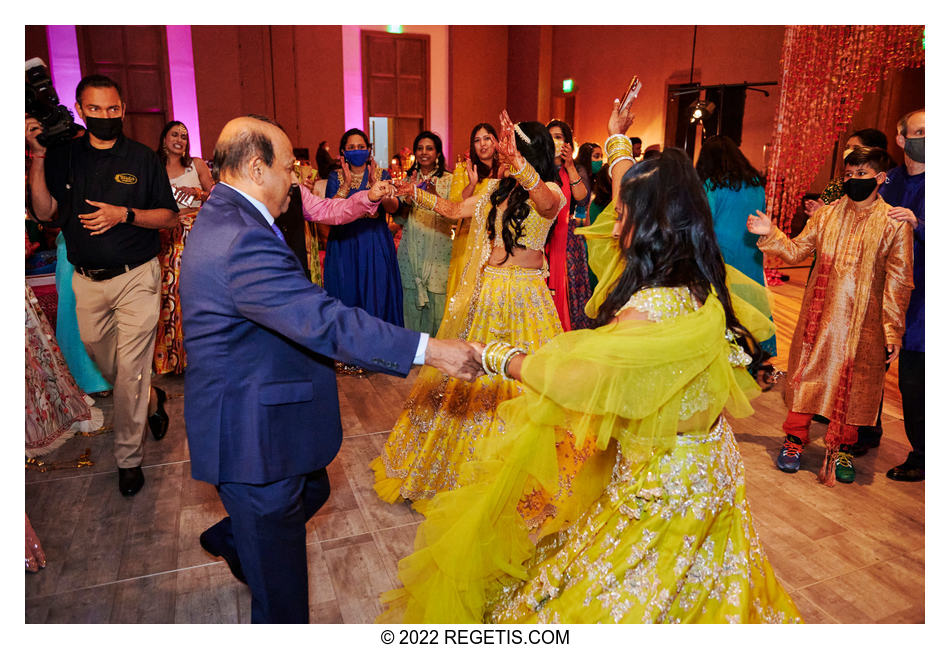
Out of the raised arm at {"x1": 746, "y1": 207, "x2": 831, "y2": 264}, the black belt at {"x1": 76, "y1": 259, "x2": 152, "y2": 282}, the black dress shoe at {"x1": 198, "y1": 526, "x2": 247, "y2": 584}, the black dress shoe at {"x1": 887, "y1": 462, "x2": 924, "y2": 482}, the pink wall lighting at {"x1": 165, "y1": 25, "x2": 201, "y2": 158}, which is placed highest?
the pink wall lighting at {"x1": 165, "y1": 25, "x2": 201, "y2": 158}

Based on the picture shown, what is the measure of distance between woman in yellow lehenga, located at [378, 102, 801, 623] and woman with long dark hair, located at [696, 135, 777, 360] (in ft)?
8.00

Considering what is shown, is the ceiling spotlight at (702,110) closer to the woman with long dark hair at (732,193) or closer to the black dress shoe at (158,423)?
the woman with long dark hair at (732,193)

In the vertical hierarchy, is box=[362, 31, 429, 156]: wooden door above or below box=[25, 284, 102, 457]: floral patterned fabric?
above

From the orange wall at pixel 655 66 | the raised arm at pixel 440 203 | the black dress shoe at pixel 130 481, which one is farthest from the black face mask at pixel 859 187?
the orange wall at pixel 655 66

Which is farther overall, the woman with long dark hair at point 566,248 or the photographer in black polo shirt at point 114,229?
the woman with long dark hair at point 566,248

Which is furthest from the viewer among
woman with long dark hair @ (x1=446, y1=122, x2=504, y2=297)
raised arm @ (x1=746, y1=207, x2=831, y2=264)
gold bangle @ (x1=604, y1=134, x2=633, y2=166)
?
woman with long dark hair @ (x1=446, y1=122, x2=504, y2=297)

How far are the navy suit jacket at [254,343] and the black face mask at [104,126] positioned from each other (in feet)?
5.05

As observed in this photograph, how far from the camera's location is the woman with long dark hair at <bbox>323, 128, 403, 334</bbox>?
4660mm

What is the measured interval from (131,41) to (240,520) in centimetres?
1015

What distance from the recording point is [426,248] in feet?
16.4

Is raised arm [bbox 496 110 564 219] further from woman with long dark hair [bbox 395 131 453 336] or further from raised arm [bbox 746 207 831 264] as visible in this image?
woman with long dark hair [bbox 395 131 453 336]

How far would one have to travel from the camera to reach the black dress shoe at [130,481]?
2.79 metres

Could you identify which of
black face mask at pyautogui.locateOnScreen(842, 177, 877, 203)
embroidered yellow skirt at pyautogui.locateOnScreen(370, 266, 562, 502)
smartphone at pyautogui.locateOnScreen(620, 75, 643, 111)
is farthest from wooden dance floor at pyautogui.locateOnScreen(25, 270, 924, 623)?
smartphone at pyautogui.locateOnScreen(620, 75, 643, 111)

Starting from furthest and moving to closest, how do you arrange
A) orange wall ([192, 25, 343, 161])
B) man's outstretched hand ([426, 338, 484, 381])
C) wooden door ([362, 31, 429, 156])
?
wooden door ([362, 31, 429, 156]), orange wall ([192, 25, 343, 161]), man's outstretched hand ([426, 338, 484, 381])
